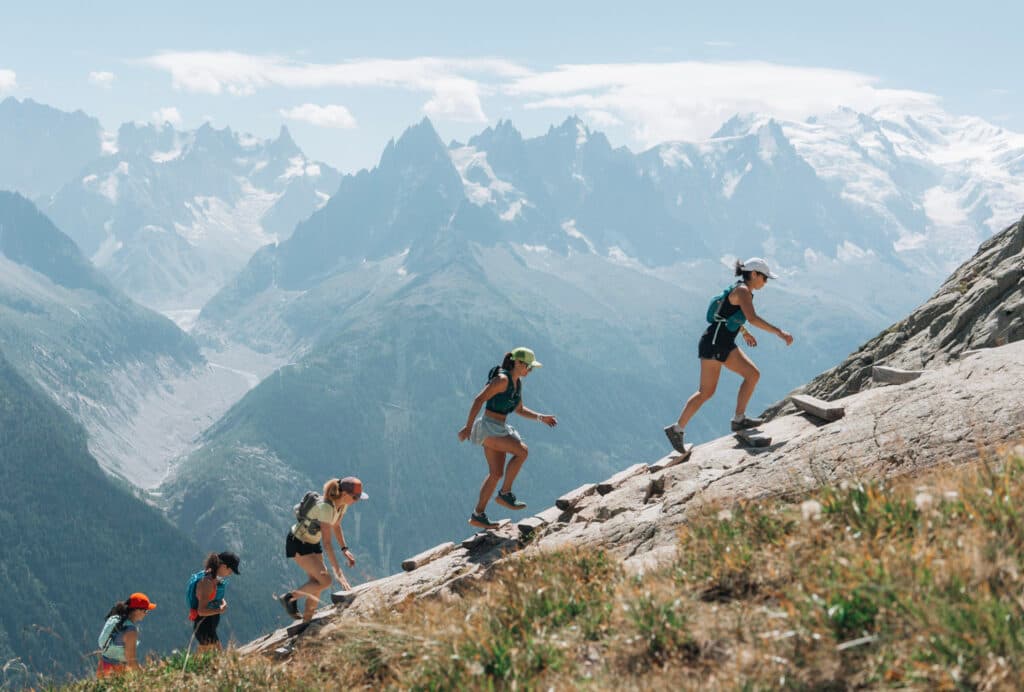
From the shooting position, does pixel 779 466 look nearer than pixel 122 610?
Yes

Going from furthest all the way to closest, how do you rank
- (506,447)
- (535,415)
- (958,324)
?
(958,324)
(535,415)
(506,447)

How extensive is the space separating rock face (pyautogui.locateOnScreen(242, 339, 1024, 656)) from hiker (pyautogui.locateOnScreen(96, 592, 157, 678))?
221 cm

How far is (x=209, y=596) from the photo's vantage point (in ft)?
48.2

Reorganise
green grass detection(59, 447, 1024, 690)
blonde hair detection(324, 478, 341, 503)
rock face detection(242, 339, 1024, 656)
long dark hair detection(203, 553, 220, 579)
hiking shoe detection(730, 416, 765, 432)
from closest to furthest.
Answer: green grass detection(59, 447, 1024, 690)
rock face detection(242, 339, 1024, 656)
blonde hair detection(324, 478, 341, 503)
long dark hair detection(203, 553, 220, 579)
hiking shoe detection(730, 416, 765, 432)

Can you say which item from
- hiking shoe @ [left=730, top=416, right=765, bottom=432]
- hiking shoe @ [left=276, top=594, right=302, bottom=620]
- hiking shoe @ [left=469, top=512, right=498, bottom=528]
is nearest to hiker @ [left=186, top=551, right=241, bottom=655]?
hiking shoe @ [left=276, top=594, right=302, bottom=620]

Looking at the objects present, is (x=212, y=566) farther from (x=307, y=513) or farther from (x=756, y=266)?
(x=756, y=266)

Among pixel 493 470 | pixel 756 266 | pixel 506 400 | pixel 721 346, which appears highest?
pixel 756 266

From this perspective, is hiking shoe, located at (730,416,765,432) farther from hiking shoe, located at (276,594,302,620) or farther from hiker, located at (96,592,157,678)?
hiker, located at (96,592,157,678)

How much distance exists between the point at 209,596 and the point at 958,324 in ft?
58.6

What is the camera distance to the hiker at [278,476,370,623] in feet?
47.0

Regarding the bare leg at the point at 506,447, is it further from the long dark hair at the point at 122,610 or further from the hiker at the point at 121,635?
the long dark hair at the point at 122,610

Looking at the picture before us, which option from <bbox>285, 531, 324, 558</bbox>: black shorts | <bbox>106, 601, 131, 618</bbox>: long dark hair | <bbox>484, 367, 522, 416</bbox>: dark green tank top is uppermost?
<bbox>484, 367, 522, 416</bbox>: dark green tank top

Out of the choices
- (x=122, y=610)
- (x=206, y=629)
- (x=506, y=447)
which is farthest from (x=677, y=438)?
(x=122, y=610)

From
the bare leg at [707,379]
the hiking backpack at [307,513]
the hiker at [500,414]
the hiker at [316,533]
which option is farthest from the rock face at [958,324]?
the hiking backpack at [307,513]
